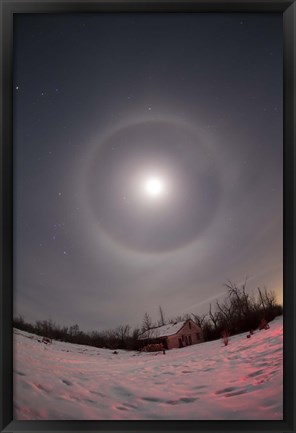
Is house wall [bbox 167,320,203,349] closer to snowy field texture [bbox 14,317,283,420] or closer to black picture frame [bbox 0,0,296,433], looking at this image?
snowy field texture [bbox 14,317,283,420]

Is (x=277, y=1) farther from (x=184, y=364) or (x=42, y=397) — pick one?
(x=42, y=397)

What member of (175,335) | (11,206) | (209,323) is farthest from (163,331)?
(11,206)

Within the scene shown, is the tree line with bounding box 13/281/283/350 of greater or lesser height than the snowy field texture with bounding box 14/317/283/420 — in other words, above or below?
above

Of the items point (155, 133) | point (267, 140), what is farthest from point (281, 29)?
point (155, 133)

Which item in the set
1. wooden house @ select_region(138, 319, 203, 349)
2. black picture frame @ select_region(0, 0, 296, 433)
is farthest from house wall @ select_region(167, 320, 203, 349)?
black picture frame @ select_region(0, 0, 296, 433)

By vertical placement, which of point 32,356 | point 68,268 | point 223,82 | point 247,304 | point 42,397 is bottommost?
point 42,397

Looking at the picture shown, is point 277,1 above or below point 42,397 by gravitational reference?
above
